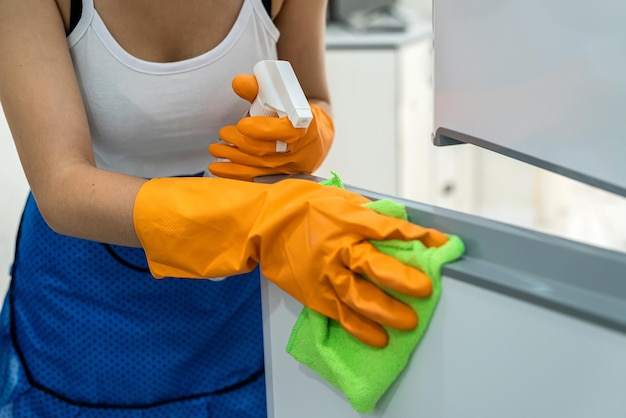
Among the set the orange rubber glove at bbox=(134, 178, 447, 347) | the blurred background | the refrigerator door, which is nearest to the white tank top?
the orange rubber glove at bbox=(134, 178, 447, 347)

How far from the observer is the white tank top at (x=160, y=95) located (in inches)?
37.6

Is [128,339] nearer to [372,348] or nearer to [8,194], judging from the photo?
[372,348]

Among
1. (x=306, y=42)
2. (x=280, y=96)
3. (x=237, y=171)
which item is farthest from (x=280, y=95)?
(x=306, y=42)

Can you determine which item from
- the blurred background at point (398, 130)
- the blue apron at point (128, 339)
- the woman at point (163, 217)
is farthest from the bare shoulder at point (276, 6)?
the blurred background at point (398, 130)

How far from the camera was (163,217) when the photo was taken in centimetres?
75

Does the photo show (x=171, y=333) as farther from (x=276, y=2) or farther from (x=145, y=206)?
(x=276, y=2)

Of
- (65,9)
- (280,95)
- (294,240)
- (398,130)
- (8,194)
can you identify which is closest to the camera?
(294,240)

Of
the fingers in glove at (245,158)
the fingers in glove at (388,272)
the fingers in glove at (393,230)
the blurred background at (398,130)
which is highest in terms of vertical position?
the fingers in glove at (245,158)

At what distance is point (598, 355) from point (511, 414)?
100mm

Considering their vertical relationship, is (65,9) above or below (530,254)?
above

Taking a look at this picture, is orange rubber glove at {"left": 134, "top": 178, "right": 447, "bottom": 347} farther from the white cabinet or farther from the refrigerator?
the white cabinet

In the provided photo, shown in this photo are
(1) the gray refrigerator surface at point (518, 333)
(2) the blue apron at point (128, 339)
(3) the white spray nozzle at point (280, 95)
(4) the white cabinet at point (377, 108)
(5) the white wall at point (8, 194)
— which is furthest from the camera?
(4) the white cabinet at point (377, 108)

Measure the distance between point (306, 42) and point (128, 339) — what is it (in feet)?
1.64

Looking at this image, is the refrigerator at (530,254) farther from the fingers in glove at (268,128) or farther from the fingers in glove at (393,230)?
the fingers in glove at (268,128)
